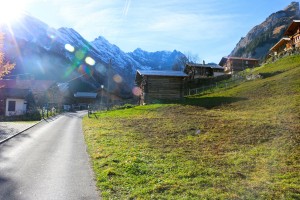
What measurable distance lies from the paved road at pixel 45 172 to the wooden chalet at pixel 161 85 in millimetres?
37413

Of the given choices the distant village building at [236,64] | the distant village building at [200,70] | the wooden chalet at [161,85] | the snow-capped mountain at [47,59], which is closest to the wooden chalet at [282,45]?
the distant village building at [236,64]

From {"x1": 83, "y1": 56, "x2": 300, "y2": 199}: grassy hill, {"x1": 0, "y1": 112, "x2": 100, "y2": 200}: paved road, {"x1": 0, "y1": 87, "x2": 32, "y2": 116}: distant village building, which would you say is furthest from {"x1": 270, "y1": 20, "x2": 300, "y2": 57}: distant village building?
{"x1": 0, "y1": 112, "x2": 100, "y2": 200}: paved road

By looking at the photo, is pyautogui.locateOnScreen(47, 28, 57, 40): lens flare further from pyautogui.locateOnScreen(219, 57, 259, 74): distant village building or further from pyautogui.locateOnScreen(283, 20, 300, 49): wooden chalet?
pyautogui.locateOnScreen(283, 20, 300, 49): wooden chalet

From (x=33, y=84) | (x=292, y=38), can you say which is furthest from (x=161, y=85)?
(x=33, y=84)

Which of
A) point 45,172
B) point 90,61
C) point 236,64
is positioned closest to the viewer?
point 45,172

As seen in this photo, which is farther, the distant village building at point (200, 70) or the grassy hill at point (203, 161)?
the distant village building at point (200, 70)

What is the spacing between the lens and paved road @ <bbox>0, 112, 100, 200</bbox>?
9750 mm

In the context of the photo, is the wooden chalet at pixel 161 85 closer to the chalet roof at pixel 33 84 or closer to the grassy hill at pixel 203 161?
the grassy hill at pixel 203 161

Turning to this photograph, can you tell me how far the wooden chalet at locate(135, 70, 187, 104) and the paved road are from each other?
37413 millimetres

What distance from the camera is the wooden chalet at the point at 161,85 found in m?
56.7

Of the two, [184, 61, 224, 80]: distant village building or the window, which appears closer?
the window

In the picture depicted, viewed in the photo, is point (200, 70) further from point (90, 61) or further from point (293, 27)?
A: point (90, 61)

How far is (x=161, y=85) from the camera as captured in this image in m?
57.3

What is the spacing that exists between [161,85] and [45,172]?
149 ft
